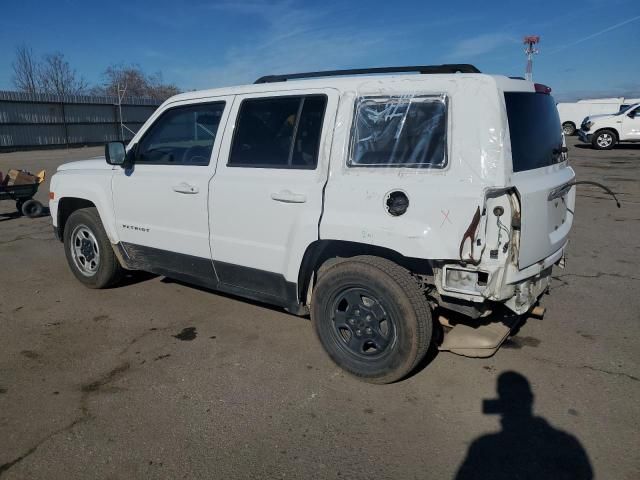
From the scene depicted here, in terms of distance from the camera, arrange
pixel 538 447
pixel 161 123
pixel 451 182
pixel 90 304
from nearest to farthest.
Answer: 1. pixel 538 447
2. pixel 451 182
3. pixel 161 123
4. pixel 90 304

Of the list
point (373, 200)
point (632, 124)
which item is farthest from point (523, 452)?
point (632, 124)

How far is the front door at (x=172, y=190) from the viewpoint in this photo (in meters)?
4.05

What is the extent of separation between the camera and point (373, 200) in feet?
10.3

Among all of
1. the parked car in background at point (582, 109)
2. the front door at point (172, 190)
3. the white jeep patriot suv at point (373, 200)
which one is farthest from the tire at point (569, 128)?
the front door at point (172, 190)

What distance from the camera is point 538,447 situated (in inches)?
108

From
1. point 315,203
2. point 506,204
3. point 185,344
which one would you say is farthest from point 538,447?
point 185,344

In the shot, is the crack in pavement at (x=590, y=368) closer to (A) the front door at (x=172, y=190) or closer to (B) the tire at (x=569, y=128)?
(A) the front door at (x=172, y=190)

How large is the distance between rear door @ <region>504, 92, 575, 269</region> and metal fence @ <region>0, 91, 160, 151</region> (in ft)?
78.8

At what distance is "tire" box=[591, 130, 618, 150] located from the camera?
22.2 m

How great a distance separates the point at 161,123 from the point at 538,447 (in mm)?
3850

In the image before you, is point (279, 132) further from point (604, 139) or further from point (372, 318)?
point (604, 139)

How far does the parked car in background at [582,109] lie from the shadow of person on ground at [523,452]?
3446cm

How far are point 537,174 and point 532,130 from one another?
299mm

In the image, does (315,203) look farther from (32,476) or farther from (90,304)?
(90,304)
